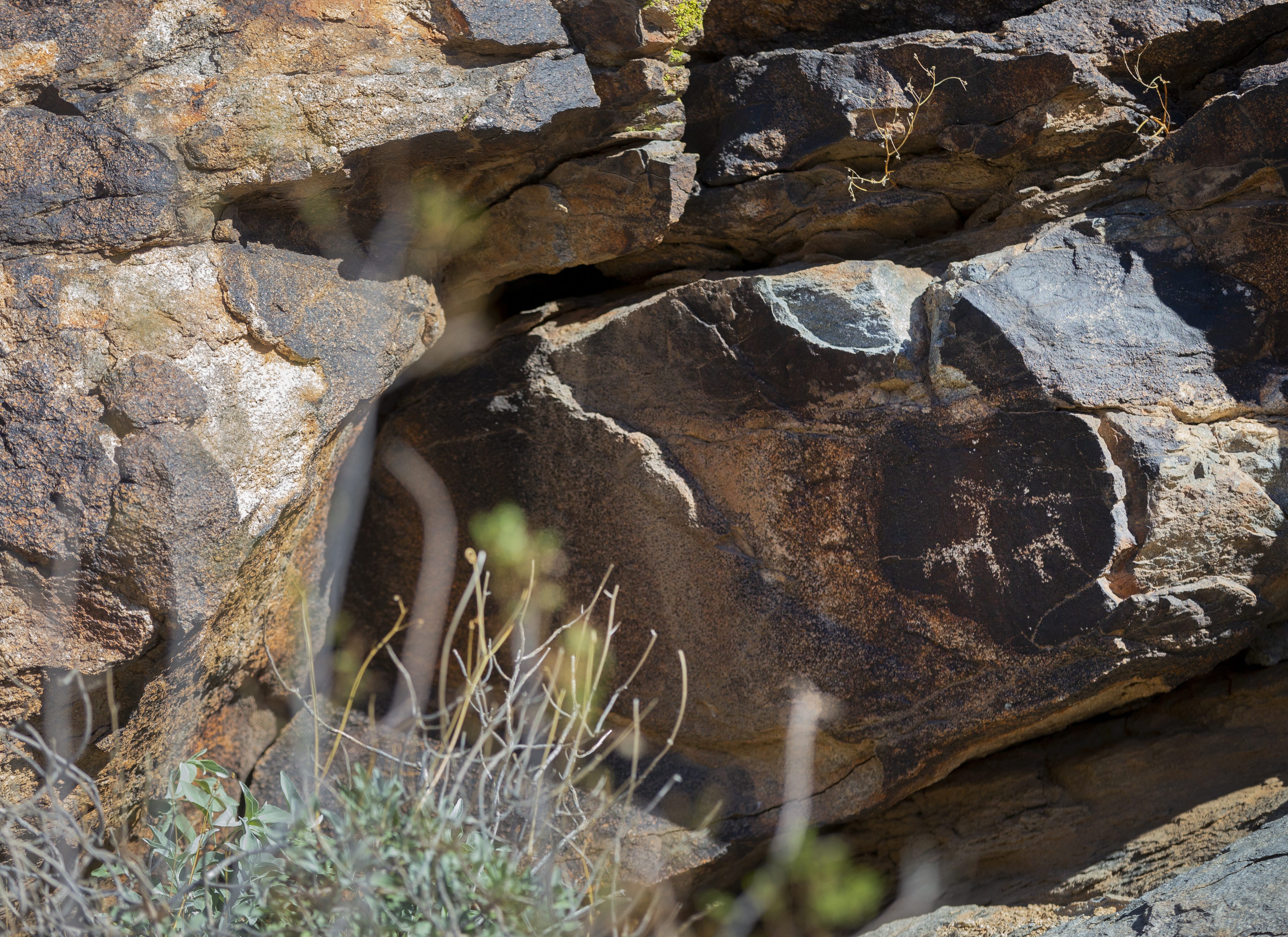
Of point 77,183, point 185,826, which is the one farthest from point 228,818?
point 77,183

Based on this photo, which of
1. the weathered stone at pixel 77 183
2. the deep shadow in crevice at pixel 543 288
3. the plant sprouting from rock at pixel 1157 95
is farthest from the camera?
the deep shadow in crevice at pixel 543 288

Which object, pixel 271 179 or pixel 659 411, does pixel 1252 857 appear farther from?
pixel 271 179

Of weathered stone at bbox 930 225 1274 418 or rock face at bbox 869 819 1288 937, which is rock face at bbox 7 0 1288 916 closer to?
weathered stone at bbox 930 225 1274 418

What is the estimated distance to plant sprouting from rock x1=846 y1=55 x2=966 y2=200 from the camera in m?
2.84

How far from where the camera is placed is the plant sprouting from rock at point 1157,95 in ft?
9.14

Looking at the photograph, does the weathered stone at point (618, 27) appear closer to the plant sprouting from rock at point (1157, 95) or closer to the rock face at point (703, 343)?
the rock face at point (703, 343)

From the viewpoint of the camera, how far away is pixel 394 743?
10.3ft

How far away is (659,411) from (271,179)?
4.06 ft

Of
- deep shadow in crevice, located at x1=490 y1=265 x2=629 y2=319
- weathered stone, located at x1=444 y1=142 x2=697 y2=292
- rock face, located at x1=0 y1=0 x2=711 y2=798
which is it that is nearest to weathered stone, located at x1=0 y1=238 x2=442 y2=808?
rock face, located at x1=0 y1=0 x2=711 y2=798

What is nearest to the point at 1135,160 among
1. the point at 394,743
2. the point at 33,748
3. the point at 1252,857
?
the point at 1252,857

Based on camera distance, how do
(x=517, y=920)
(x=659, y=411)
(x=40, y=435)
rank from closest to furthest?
(x=517, y=920)
(x=40, y=435)
(x=659, y=411)

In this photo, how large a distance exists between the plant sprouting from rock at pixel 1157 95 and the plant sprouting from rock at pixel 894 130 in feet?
1.58

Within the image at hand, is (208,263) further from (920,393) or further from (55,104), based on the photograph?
(920,393)

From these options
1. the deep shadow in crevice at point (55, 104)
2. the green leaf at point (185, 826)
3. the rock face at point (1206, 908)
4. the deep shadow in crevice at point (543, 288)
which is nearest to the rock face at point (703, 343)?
the deep shadow in crevice at point (55, 104)
